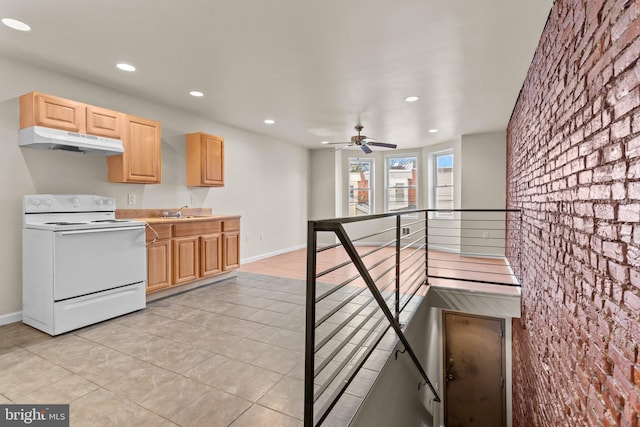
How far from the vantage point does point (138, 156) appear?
12.1 ft

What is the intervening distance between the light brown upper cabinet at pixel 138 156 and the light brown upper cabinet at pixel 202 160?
0.69m

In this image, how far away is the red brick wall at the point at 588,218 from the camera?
115cm

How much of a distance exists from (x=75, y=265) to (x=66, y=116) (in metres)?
1.48

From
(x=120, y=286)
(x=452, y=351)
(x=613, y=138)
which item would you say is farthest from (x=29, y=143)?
(x=452, y=351)

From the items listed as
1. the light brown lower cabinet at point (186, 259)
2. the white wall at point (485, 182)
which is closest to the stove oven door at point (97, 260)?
the light brown lower cabinet at point (186, 259)

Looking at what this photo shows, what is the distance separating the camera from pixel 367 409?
1.86m

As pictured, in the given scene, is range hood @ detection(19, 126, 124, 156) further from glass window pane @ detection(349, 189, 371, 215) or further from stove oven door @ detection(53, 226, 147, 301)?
glass window pane @ detection(349, 189, 371, 215)

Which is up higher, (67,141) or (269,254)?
(67,141)

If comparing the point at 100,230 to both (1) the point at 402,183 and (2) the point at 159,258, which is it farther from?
(1) the point at 402,183


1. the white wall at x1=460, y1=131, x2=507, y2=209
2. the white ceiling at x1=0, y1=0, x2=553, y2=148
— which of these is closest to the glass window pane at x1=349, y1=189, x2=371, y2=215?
the white wall at x1=460, y1=131, x2=507, y2=209

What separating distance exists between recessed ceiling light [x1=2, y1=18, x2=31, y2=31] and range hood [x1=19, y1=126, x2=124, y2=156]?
2.62 ft
